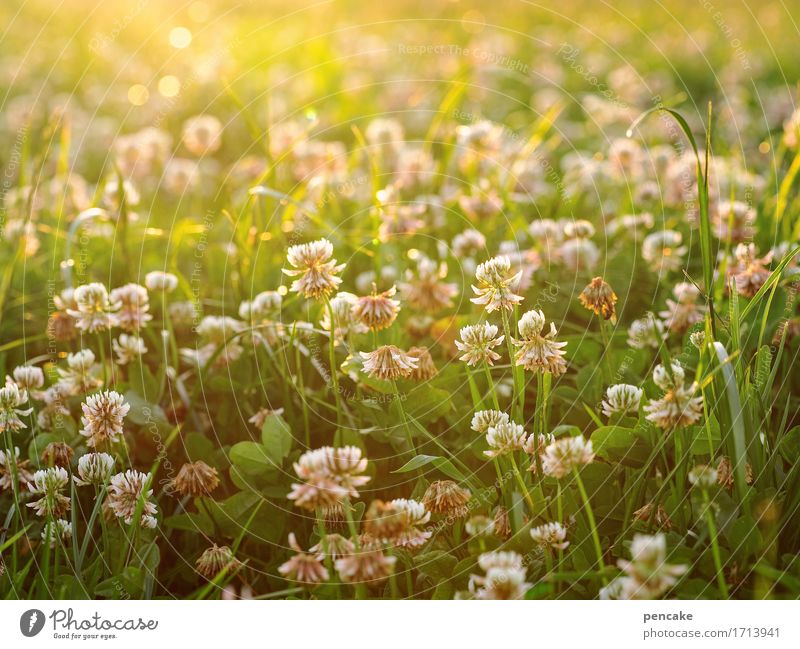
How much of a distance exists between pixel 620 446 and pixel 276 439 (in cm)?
54

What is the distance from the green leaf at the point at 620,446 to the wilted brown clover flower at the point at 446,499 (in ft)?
0.69

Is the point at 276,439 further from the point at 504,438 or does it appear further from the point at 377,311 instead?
the point at 504,438

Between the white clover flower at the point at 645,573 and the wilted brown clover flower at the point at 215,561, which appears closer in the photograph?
the white clover flower at the point at 645,573

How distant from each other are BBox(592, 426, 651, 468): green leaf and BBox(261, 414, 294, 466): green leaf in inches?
19.2

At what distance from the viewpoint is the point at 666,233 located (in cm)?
167

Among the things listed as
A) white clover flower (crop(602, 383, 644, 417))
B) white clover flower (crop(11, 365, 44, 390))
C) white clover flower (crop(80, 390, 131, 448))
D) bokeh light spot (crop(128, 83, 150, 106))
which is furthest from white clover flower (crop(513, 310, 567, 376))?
bokeh light spot (crop(128, 83, 150, 106))

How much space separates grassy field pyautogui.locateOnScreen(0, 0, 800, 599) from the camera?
1.15m

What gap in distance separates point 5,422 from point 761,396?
118 cm

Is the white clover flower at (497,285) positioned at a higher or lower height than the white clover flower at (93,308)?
lower

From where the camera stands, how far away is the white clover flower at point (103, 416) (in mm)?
1233

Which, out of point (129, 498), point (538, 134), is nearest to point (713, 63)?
point (538, 134)

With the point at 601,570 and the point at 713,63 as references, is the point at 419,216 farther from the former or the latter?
the point at 713,63

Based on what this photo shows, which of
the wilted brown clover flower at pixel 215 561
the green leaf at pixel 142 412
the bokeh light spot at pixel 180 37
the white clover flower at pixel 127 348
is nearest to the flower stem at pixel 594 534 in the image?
the wilted brown clover flower at pixel 215 561

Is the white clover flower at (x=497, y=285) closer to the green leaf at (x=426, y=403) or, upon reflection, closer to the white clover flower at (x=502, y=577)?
the green leaf at (x=426, y=403)
